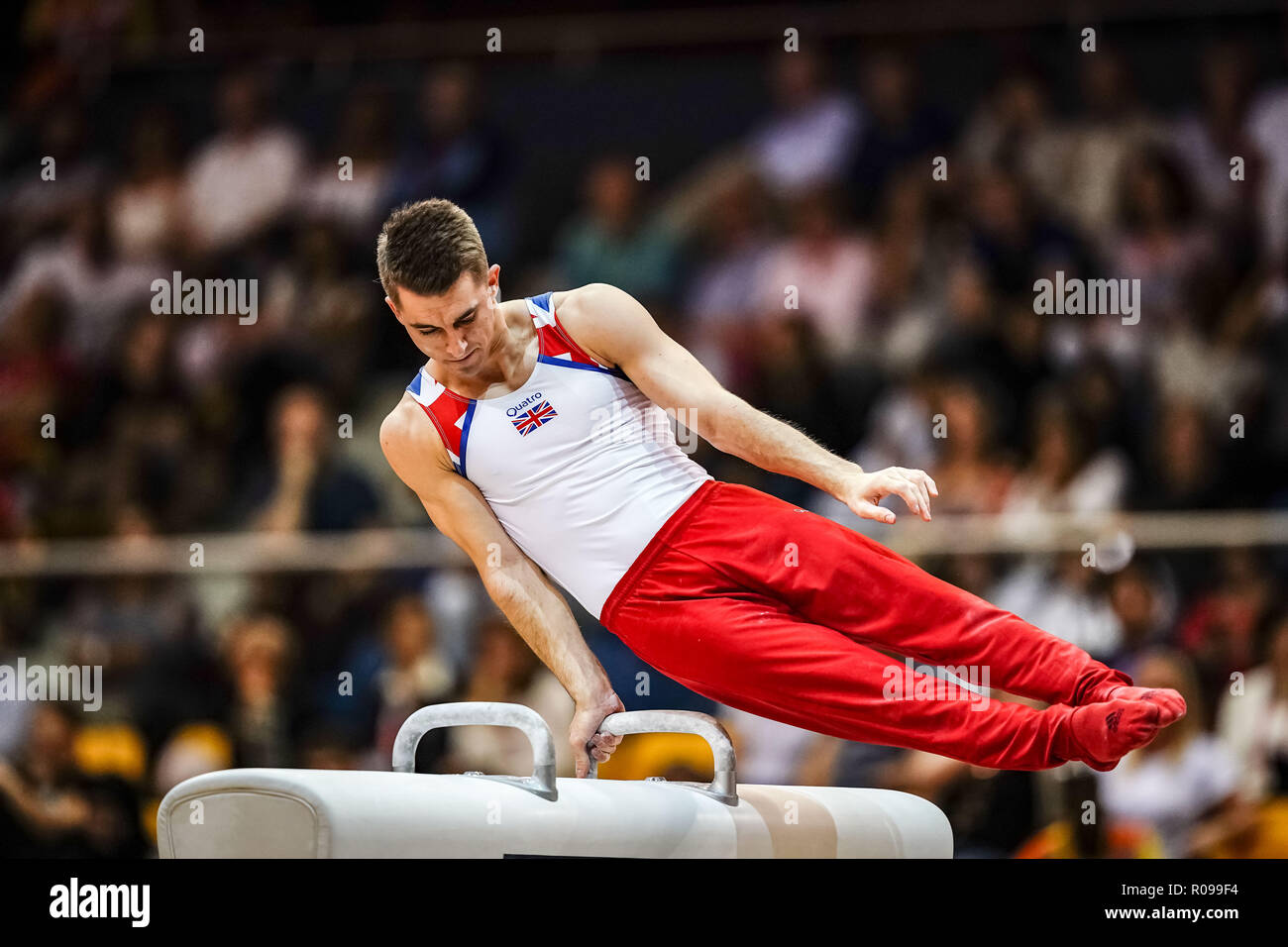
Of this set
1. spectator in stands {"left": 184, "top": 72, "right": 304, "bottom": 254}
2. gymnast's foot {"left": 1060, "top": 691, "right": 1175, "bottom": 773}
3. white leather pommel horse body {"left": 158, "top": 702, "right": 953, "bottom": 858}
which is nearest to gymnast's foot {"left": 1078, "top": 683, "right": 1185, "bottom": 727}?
gymnast's foot {"left": 1060, "top": 691, "right": 1175, "bottom": 773}

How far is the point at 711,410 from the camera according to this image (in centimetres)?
335

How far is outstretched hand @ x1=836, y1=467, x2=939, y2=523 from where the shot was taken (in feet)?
10.0

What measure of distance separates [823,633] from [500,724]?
2.41 ft

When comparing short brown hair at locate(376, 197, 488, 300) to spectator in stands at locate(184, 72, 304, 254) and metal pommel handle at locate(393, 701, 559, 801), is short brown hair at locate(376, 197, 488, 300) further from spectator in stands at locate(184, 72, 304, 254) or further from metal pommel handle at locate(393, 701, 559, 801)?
spectator in stands at locate(184, 72, 304, 254)

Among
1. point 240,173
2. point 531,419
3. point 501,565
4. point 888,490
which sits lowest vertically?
point 501,565

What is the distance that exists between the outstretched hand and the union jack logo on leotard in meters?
0.73

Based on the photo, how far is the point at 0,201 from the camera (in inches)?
326

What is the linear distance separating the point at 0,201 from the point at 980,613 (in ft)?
22.1

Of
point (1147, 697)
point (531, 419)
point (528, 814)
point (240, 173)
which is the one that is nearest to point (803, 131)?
point (240, 173)

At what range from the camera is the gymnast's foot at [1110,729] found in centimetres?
288

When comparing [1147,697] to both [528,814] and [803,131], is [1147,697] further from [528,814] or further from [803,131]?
[803,131]

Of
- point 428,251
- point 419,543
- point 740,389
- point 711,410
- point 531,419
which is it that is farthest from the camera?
point 740,389
